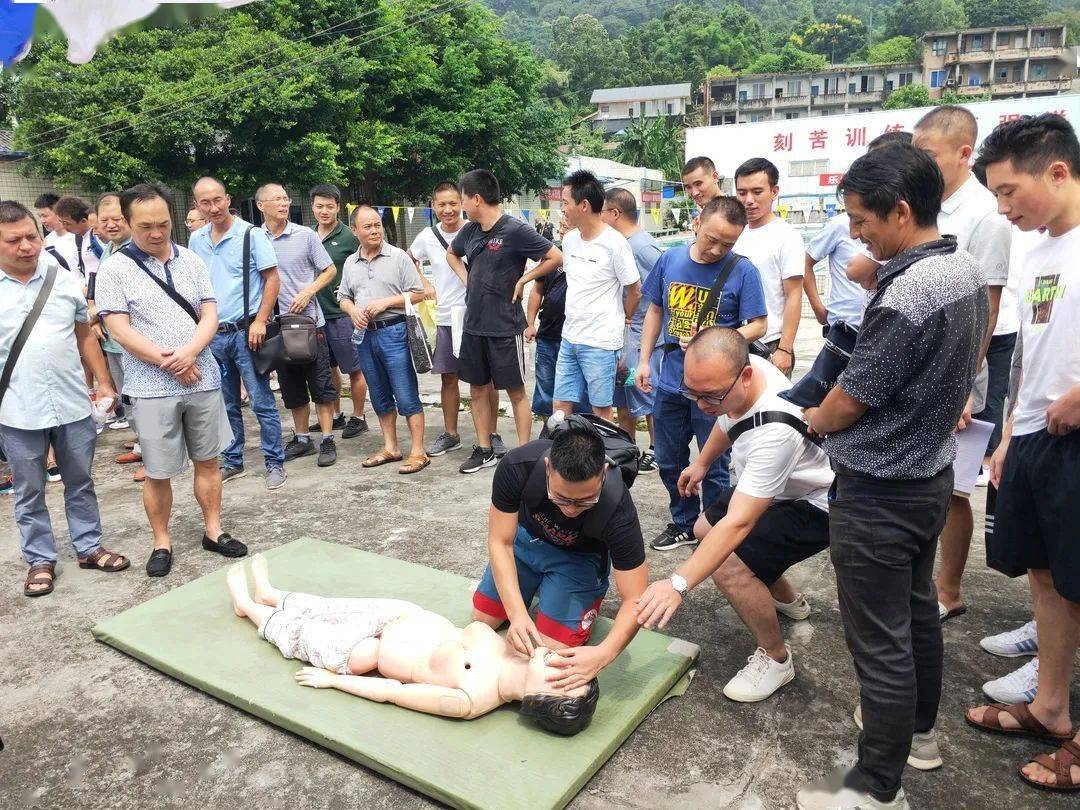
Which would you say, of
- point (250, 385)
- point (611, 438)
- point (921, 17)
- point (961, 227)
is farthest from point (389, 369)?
point (921, 17)

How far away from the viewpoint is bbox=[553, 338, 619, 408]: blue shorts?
179 inches

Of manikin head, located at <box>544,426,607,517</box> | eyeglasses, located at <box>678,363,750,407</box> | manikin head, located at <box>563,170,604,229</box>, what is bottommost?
manikin head, located at <box>544,426,607,517</box>

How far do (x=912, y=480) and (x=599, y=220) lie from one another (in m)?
3.04

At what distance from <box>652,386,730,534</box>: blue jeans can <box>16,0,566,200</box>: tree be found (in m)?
16.6

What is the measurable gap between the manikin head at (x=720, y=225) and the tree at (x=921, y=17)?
79.5m

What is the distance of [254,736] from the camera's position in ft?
8.29

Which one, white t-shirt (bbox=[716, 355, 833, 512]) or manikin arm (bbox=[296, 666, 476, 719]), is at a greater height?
white t-shirt (bbox=[716, 355, 833, 512])

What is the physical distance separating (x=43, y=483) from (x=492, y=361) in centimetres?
259

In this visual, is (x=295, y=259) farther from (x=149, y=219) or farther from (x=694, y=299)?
(x=694, y=299)

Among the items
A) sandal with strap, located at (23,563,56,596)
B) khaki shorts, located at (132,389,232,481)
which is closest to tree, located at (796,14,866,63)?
khaki shorts, located at (132,389,232,481)

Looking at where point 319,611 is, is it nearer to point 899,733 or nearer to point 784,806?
point 784,806

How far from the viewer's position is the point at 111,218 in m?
5.11

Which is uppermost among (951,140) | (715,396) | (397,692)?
(951,140)

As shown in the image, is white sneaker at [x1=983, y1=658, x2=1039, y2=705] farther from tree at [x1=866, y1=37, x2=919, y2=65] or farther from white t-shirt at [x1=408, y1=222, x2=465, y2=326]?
tree at [x1=866, y1=37, x2=919, y2=65]
